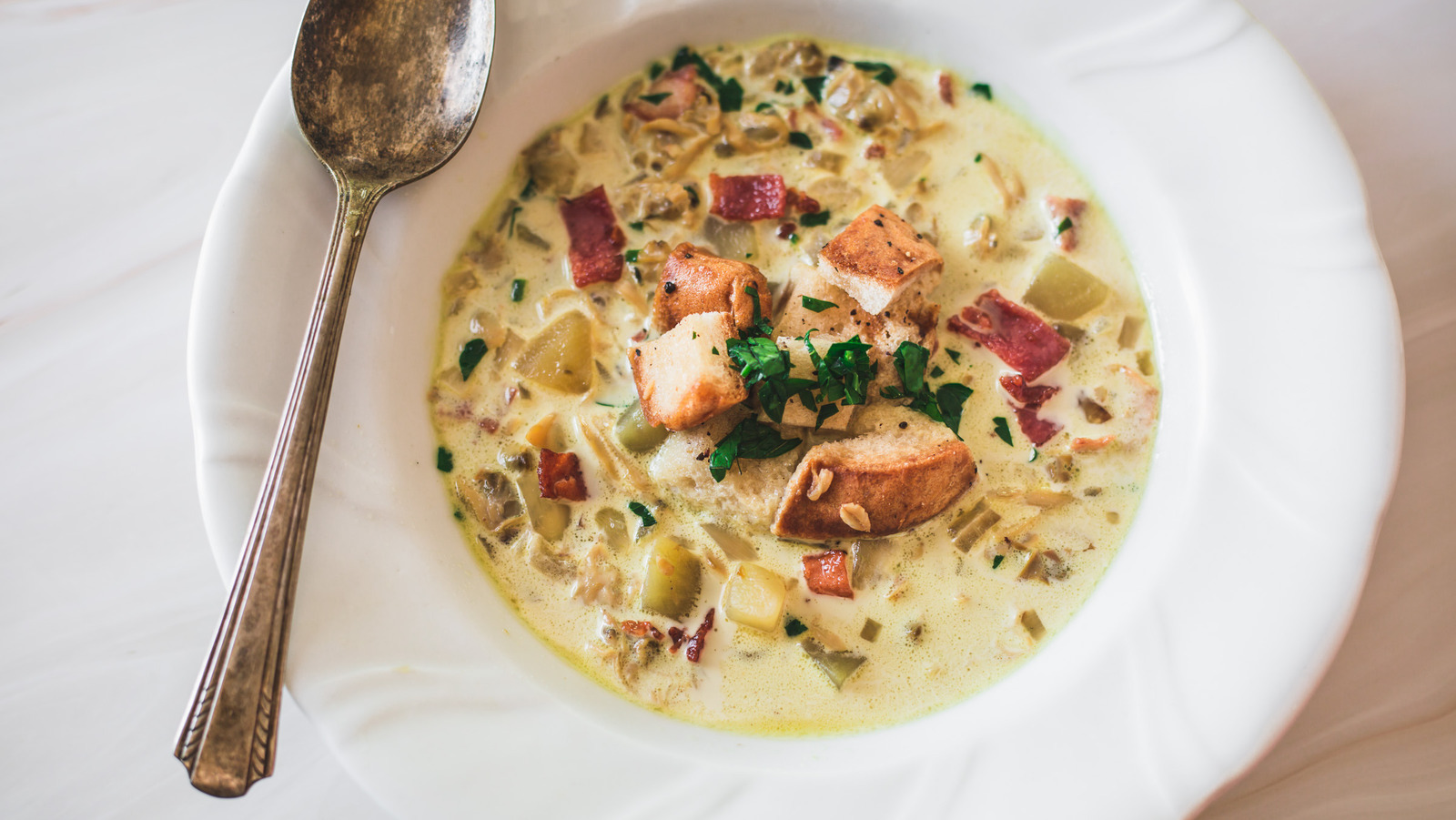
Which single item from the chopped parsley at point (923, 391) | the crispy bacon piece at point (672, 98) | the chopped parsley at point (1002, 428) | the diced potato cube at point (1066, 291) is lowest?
the chopped parsley at point (1002, 428)

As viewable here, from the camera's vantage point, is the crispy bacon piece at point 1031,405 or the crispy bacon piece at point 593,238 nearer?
the crispy bacon piece at point 1031,405

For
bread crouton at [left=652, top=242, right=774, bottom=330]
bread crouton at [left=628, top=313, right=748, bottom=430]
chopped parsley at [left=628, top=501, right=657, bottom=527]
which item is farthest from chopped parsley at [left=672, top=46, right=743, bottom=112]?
chopped parsley at [left=628, top=501, right=657, bottom=527]

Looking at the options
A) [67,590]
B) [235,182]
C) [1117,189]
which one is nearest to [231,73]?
[235,182]

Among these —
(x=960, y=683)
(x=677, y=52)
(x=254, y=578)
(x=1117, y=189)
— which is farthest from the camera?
(x=677, y=52)

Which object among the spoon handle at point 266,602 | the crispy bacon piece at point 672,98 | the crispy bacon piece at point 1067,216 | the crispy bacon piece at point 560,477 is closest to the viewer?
the spoon handle at point 266,602

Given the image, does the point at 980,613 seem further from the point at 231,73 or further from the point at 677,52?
the point at 231,73

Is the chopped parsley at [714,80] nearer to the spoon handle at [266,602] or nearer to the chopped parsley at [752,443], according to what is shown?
the chopped parsley at [752,443]

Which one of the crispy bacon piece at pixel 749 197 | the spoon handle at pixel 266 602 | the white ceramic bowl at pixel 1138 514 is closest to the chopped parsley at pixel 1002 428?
the white ceramic bowl at pixel 1138 514

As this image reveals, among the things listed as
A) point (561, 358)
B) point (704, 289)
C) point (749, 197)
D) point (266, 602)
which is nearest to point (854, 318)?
point (704, 289)
